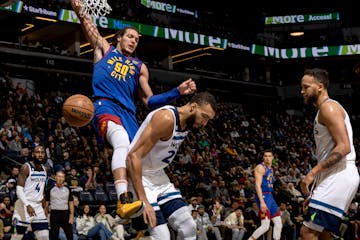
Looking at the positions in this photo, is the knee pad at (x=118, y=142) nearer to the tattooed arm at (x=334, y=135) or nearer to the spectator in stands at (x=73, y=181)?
the tattooed arm at (x=334, y=135)

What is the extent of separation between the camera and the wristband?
5.85 m

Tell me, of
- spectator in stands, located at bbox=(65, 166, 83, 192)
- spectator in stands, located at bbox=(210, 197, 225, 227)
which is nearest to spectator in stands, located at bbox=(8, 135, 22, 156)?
spectator in stands, located at bbox=(65, 166, 83, 192)

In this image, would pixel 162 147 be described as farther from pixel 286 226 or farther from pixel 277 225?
pixel 286 226

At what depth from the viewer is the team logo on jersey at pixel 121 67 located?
6184 millimetres

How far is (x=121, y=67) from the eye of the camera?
6.25 m

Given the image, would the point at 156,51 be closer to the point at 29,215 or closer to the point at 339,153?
the point at 29,215

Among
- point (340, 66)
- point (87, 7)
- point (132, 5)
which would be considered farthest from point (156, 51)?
point (87, 7)

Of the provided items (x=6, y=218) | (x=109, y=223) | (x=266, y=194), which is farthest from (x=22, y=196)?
(x=266, y=194)

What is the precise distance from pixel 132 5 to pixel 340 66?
52.7ft

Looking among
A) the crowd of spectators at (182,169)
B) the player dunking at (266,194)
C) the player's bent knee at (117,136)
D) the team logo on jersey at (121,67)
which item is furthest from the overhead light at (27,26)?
the player's bent knee at (117,136)

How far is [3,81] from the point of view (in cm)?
1920

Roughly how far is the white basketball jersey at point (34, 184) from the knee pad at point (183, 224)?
17.7 feet

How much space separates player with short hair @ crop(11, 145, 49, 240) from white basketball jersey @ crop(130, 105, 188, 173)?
5.02m

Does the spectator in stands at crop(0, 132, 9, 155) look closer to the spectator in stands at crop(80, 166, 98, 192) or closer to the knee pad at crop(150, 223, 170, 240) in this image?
the spectator in stands at crop(80, 166, 98, 192)
